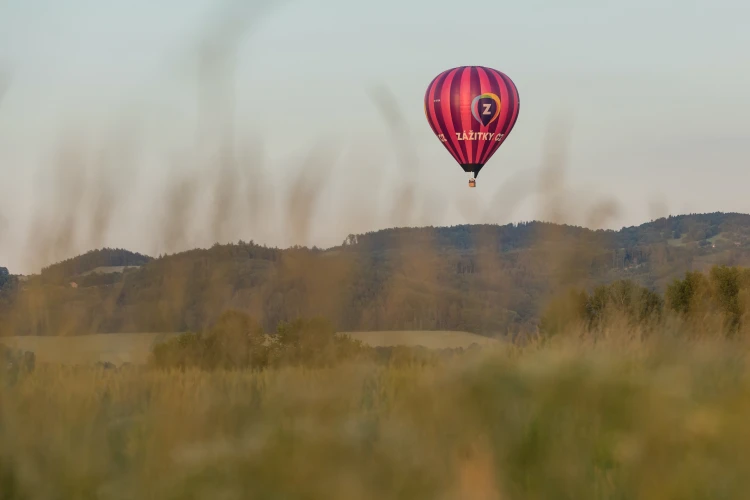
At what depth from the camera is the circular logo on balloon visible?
36.4 metres

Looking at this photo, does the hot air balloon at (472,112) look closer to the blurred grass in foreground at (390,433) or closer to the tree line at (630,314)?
the tree line at (630,314)

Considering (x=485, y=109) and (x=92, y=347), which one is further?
(x=485, y=109)

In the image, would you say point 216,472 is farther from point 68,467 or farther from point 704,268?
point 704,268

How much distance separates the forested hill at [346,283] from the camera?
5.49 metres

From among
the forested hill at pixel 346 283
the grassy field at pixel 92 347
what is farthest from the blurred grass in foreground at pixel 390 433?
the forested hill at pixel 346 283

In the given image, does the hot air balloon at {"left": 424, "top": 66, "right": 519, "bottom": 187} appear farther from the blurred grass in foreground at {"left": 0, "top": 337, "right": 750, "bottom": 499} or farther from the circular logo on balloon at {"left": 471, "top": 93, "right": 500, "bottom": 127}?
the blurred grass in foreground at {"left": 0, "top": 337, "right": 750, "bottom": 499}

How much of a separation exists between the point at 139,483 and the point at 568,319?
3.83 m

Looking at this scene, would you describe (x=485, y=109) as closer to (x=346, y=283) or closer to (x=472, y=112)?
(x=472, y=112)

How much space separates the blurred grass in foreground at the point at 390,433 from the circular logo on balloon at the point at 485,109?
31.5 m

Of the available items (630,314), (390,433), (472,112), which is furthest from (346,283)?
(472,112)

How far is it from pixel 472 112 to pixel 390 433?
3324 centimetres

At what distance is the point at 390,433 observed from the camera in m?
4.25

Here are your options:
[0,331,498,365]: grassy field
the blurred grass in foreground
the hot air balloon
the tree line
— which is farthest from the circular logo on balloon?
[0,331,498,365]: grassy field

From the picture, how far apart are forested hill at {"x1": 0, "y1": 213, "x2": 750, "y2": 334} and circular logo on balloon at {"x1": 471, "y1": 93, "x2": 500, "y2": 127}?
29.6 metres
